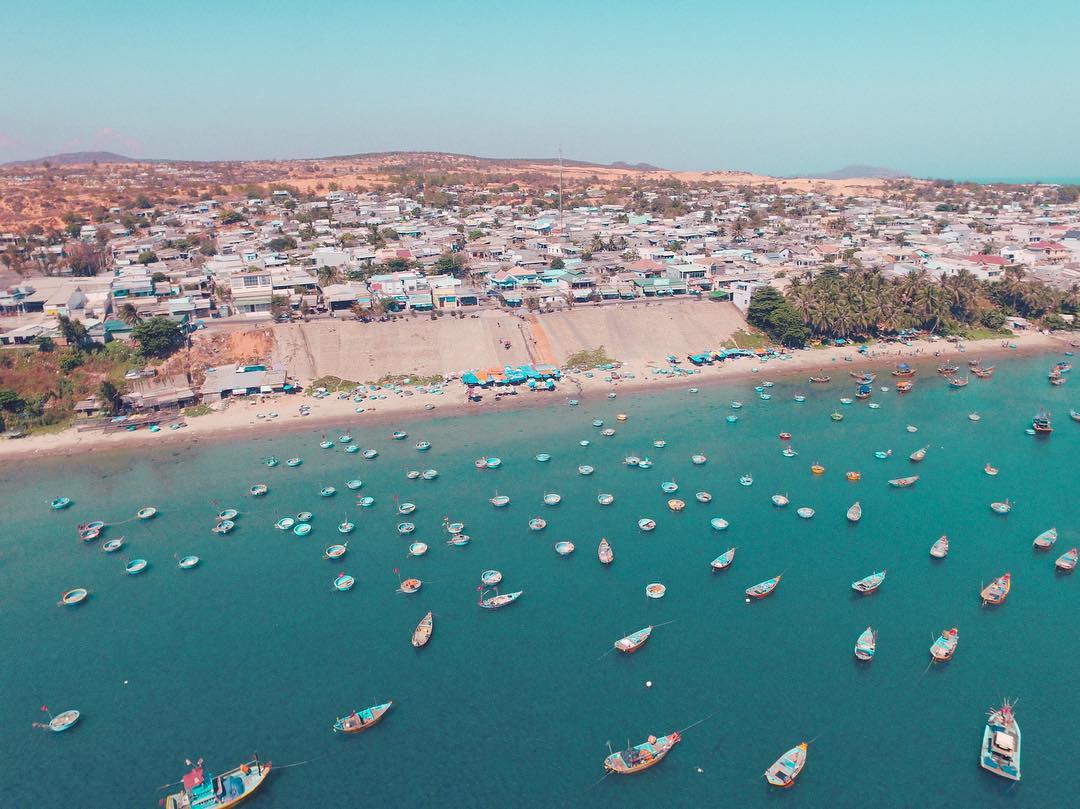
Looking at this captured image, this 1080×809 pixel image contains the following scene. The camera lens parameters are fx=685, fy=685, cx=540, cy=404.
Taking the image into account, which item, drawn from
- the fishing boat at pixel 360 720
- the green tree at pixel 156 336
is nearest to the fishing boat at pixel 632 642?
the fishing boat at pixel 360 720

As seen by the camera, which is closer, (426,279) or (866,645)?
(866,645)

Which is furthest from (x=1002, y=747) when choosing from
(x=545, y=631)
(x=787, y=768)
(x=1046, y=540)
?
(x=545, y=631)

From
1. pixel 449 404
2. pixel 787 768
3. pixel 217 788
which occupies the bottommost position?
pixel 217 788

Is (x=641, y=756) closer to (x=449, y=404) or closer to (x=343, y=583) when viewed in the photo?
(x=343, y=583)

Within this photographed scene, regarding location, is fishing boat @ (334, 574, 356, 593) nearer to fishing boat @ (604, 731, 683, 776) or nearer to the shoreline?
fishing boat @ (604, 731, 683, 776)

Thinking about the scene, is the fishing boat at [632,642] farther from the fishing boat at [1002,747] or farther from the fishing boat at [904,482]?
the fishing boat at [904,482]

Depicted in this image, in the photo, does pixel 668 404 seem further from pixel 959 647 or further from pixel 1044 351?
pixel 1044 351

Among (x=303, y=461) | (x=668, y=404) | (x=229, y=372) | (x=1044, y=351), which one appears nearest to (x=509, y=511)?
(x=303, y=461)

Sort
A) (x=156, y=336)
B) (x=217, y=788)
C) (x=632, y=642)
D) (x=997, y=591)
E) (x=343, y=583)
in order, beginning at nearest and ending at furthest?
(x=217, y=788) < (x=632, y=642) < (x=997, y=591) < (x=343, y=583) < (x=156, y=336)
